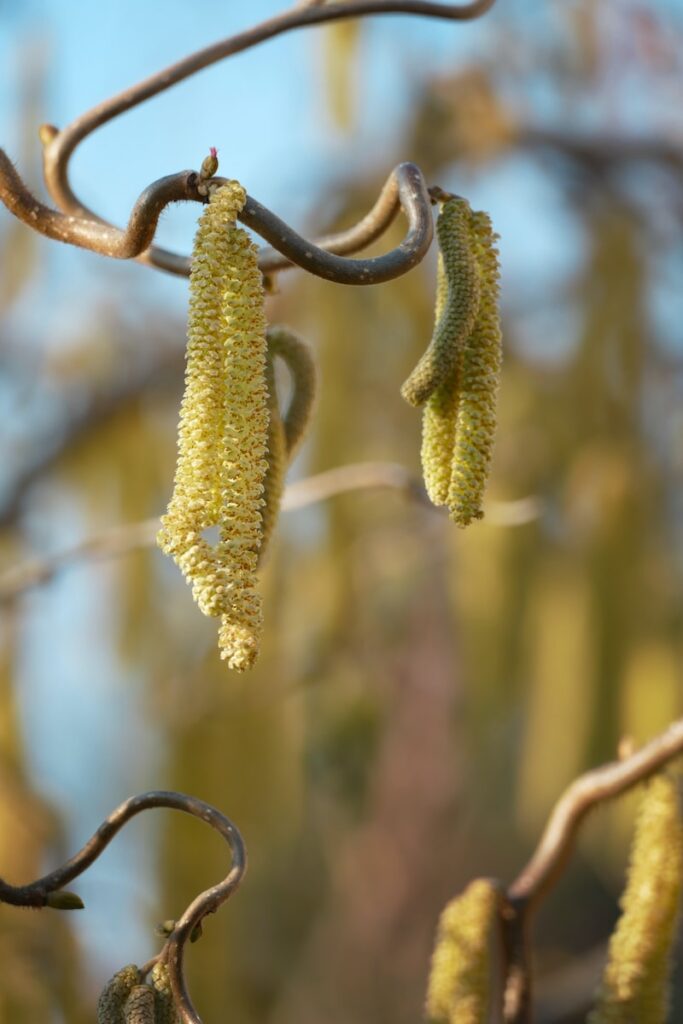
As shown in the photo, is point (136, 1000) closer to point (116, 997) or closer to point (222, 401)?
point (116, 997)

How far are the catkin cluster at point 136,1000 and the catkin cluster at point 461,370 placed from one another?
27 cm

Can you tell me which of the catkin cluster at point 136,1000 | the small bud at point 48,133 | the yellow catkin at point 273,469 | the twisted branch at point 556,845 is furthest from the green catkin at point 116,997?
the small bud at point 48,133

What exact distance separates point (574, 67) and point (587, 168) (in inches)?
9.4

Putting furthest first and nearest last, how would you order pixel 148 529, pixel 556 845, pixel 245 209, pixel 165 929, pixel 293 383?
pixel 148 529, pixel 556 845, pixel 293 383, pixel 165 929, pixel 245 209

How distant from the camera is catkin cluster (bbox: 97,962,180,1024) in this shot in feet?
1.87

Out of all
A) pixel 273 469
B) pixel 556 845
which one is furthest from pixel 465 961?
pixel 273 469

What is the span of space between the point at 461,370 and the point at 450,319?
3 cm

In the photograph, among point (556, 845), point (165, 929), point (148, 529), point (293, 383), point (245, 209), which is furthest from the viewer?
point (148, 529)

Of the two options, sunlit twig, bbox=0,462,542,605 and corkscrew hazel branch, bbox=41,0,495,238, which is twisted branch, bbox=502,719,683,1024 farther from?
corkscrew hazel branch, bbox=41,0,495,238

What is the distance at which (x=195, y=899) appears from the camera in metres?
0.64

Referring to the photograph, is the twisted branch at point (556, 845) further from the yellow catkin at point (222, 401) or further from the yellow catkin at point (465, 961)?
the yellow catkin at point (222, 401)

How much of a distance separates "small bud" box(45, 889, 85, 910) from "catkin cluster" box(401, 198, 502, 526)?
27 centimetres

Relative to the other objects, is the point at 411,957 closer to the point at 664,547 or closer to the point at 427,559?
the point at 427,559

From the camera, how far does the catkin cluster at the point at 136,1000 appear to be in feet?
1.87
